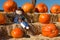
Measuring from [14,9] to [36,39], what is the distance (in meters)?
1.93

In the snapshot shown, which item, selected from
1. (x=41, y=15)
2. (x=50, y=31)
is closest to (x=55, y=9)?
(x=41, y=15)

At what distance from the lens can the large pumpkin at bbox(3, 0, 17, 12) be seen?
759 centimetres

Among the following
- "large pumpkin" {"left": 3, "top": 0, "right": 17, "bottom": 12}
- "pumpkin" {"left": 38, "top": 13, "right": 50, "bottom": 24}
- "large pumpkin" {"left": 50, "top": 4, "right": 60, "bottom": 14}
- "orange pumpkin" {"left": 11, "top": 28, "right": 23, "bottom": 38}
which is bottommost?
"orange pumpkin" {"left": 11, "top": 28, "right": 23, "bottom": 38}

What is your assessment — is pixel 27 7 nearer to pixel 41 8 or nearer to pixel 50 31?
pixel 41 8

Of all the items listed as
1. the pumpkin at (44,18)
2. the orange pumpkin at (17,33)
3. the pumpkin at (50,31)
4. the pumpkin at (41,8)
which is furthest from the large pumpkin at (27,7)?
the pumpkin at (50,31)

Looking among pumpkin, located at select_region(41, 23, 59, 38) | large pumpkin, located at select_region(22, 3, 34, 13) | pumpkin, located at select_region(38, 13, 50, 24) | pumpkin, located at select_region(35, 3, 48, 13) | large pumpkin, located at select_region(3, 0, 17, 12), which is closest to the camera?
pumpkin, located at select_region(41, 23, 59, 38)

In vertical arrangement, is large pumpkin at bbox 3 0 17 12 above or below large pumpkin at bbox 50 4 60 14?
above

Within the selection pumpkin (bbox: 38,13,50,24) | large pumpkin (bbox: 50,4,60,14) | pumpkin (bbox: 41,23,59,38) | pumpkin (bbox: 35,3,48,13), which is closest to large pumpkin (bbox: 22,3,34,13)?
pumpkin (bbox: 35,3,48,13)

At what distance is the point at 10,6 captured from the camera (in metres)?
7.60

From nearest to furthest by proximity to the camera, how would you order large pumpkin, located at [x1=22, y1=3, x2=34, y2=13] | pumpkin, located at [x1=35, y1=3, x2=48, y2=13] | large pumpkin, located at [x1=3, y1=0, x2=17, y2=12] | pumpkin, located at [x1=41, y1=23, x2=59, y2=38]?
1. pumpkin, located at [x1=41, y1=23, x2=59, y2=38]
2. large pumpkin, located at [x1=3, y1=0, x2=17, y2=12]
3. large pumpkin, located at [x1=22, y1=3, x2=34, y2=13]
4. pumpkin, located at [x1=35, y1=3, x2=48, y2=13]

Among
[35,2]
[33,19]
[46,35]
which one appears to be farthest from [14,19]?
[35,2]

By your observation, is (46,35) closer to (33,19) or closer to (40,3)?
(33,19)

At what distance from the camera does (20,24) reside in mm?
6801

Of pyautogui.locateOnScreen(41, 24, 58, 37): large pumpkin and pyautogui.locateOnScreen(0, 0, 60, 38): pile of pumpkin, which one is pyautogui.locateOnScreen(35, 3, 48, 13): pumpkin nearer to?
pyautogui.locateOnScreen(0, 0, 60, 38): pile of pumpkin
